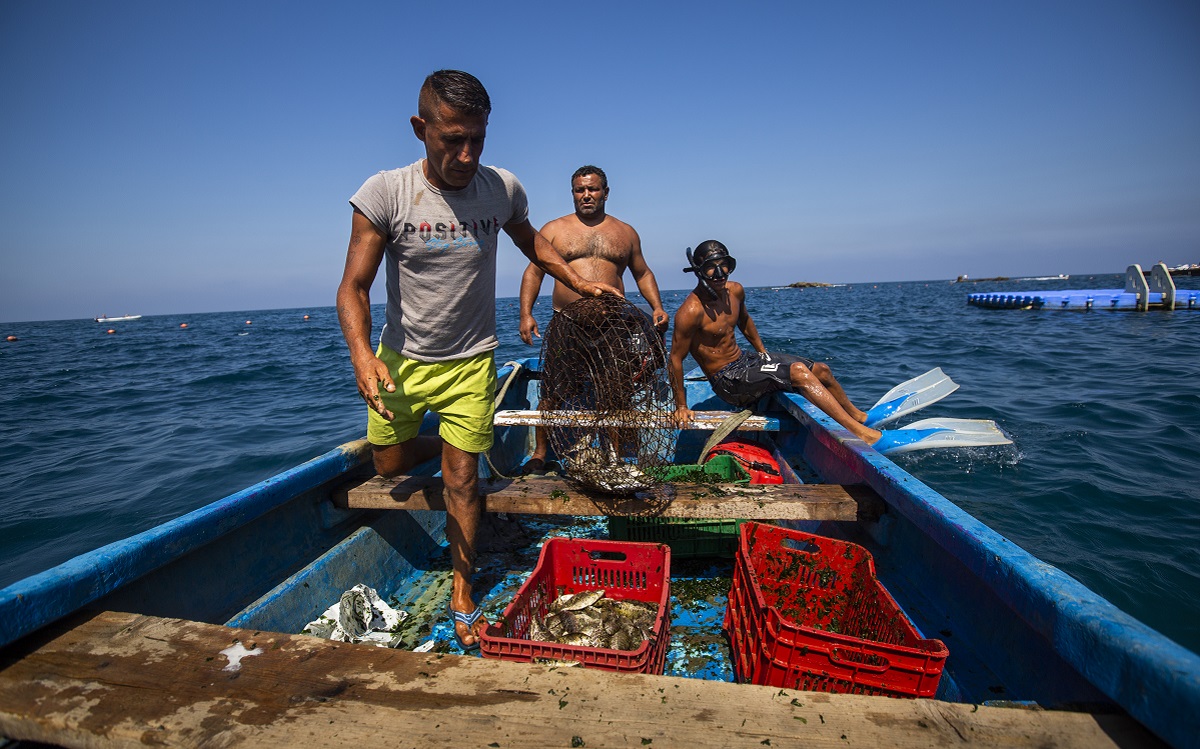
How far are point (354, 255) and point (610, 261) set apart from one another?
121 inches

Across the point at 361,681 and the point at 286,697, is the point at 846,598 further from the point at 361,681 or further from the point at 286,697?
the point at 286,697

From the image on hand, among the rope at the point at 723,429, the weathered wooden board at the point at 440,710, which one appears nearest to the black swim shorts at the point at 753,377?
the rope at the point at 723,429

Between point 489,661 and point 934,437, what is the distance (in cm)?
558

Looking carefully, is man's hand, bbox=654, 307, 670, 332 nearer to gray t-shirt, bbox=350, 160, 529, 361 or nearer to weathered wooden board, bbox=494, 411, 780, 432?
weathered wooden board, bbox=494, 411, 780, 432

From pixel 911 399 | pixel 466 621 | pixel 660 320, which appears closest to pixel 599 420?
pixel 466 621

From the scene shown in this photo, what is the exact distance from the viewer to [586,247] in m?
5.29

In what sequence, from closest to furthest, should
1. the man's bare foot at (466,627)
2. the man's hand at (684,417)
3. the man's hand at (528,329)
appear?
the man's bare foot at (466,627) < the man's hand at (684,417) < the man's hand at (528,329)

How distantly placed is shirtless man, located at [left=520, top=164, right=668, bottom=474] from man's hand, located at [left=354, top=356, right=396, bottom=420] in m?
2.65

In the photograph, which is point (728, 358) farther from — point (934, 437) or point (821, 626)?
point (821, 626)

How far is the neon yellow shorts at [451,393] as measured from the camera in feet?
9.77

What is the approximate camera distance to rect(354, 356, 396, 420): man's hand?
2406mm

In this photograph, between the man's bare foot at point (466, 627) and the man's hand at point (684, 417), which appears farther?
the man's hand at point (684, 417)

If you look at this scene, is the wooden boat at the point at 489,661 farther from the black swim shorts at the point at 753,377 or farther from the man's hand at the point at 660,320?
the black swim shorts at the point at 753,377

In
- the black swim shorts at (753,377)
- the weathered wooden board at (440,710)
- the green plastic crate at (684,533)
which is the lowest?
the green plastic crate at (684,533)
